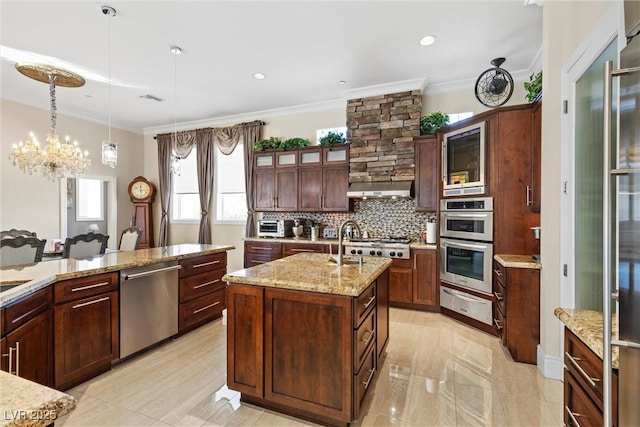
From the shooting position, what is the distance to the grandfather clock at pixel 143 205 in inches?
261

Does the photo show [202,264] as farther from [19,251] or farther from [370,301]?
[370,301]

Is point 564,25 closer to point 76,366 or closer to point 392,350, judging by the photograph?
point 392,350

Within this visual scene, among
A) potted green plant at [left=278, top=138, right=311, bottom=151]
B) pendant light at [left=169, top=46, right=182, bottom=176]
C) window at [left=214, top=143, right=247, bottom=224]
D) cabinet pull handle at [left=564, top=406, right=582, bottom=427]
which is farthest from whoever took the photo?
window at [left=214, top=143, right=247, bottom=224]

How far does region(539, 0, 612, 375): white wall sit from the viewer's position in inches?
95.5

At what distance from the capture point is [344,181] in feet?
16.1

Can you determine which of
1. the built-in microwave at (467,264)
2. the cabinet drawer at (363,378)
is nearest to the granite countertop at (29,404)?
the cabinet drawer at (363,378)

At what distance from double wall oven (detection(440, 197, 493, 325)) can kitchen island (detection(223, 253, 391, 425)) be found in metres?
1.93

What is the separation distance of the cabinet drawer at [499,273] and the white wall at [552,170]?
307 mm

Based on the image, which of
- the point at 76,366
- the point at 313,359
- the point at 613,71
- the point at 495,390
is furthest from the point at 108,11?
the point at 495,390

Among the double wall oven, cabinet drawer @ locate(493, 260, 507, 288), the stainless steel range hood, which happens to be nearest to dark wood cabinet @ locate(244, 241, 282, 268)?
the stainless steel range hood

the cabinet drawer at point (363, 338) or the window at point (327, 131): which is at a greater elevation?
the window at point (327, 131)

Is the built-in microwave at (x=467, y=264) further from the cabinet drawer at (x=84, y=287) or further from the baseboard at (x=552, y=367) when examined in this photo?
the cabinet drawer at (x=84, y=287)

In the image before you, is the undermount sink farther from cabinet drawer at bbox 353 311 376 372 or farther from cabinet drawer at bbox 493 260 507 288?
cabinet drawer at bbox 493 260 507 288

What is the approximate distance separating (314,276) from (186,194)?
5564 mm
